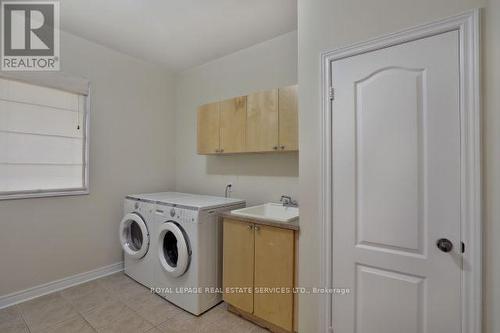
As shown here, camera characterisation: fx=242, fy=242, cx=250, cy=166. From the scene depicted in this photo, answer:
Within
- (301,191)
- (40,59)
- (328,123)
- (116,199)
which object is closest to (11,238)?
(116,199)

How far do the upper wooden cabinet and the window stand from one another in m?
1.31

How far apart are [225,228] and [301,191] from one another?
84cm

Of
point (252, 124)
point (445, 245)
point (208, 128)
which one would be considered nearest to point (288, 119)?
point (252, 124)

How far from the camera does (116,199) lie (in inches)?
115

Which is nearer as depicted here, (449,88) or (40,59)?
(449,88)

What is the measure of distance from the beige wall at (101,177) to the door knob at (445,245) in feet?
10.1

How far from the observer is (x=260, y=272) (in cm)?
190

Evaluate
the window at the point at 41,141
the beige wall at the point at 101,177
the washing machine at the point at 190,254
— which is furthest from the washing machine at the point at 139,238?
the window at the point at 41,141

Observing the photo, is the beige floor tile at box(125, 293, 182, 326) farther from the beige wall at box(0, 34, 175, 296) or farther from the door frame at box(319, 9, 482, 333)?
the door frame at box(319, 9, 482, 333)

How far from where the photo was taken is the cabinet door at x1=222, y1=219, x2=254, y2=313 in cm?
196

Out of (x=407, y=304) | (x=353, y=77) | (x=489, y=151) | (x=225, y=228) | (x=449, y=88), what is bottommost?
(x=407, y=304)

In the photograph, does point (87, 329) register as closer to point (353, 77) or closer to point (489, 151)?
point (353, 77)

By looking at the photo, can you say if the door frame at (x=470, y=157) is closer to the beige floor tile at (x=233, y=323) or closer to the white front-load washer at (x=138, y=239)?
the beige floor tile at (x=233, y=323)

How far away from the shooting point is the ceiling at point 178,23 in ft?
6.77
